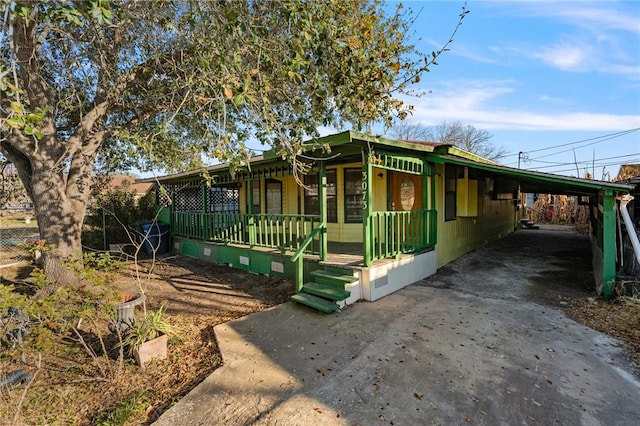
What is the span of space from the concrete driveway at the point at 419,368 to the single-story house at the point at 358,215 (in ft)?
2.31

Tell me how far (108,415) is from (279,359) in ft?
5.31

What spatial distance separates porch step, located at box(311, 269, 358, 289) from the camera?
5286 mm

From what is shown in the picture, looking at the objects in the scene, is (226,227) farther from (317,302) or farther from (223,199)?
(317,302)

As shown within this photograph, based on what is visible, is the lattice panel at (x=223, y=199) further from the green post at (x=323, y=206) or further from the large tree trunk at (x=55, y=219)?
the green post at (x=323, y=206)

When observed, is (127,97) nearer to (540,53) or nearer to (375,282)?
(375,282)

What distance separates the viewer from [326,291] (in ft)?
17.0

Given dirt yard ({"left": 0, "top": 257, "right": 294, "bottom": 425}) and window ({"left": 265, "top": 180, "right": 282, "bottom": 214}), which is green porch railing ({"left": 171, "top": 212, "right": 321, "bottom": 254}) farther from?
dirt yard ({"left": 0, "top": 257, "right": 294, "bottom": 425})

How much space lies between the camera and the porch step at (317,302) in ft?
15.9

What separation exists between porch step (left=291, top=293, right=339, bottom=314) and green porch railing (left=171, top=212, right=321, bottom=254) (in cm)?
130

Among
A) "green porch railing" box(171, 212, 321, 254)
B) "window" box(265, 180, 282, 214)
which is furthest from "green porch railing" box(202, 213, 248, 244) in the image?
"window" box(265, 180, 282, 214)

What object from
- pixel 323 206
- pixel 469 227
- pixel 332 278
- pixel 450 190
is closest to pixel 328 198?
pixel 323 206

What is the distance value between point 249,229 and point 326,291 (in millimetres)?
3255

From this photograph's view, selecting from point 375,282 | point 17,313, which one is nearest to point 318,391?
point 375,282

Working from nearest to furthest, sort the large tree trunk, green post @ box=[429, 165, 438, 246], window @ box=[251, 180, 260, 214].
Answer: the large tree trunk
green post @ box=[429, 165, 438, 246]
window @ box=[251, 180, 260, 214]
